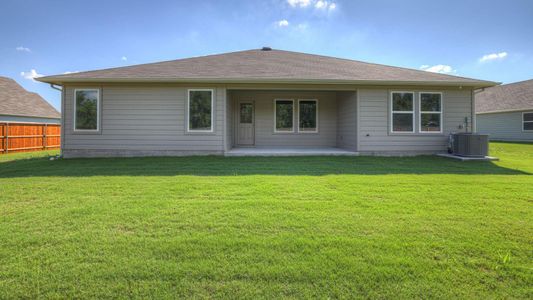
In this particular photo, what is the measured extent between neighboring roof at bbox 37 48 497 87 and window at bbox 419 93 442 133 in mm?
661

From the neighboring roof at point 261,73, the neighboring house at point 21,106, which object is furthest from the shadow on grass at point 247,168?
the neighboring house at point 21,106

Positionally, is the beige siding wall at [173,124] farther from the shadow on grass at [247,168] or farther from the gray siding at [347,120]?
the shadow on grass at [247,168]

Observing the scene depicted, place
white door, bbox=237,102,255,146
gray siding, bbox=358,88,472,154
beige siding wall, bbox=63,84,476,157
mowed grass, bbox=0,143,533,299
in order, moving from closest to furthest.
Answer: mowed grass, bbox=0,143,533,299 < beige siding wall, bbox=63,84,476,157 < gray siding, bbox=358,88,472,154 < white door, bbox=237,102,255,146

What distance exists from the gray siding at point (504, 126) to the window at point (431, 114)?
13371 mm

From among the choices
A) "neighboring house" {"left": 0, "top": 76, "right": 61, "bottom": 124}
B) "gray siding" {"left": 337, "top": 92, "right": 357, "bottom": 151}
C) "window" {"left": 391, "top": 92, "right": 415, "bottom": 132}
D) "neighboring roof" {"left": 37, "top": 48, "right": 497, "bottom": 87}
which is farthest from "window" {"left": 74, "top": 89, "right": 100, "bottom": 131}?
"window" {"left": 391, "top": 92, "right": 415, "bottom": 132}

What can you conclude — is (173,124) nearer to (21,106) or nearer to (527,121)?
(21,106)

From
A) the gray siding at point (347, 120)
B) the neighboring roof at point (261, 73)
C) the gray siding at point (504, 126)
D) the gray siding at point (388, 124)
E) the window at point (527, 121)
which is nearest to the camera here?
the neighboring roof at point (261, 73)

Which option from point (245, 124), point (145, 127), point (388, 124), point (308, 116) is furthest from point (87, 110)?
point (388, 124)

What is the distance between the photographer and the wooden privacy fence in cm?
1161

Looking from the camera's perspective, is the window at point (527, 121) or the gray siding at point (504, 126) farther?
the gray siding at point (504, 126)

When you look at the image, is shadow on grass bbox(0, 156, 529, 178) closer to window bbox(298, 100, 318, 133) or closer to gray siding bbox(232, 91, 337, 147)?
gray siding bbox(232, 91, 337, 147)

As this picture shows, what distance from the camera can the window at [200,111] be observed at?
8969mm

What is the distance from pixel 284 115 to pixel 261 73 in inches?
113

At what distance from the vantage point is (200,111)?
8.98 meters
